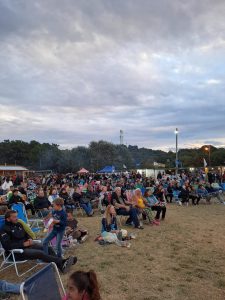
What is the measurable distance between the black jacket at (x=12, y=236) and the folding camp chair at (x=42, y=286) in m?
2.43

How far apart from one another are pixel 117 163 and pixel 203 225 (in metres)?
56.1

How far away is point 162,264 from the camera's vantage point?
6375 millimetres

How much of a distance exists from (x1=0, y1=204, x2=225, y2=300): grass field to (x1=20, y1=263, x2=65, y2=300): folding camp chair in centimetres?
174

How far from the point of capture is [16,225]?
5.94m

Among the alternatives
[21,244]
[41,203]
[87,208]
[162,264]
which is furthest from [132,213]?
[21,244]

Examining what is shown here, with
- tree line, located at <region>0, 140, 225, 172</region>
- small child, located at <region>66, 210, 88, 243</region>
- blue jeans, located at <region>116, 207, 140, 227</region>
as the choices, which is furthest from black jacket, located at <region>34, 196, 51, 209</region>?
tree line, located at <region>0, 140, 225, 172</region>

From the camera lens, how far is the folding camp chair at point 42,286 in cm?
291

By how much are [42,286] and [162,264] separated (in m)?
3.75

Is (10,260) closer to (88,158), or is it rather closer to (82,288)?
(82,288)

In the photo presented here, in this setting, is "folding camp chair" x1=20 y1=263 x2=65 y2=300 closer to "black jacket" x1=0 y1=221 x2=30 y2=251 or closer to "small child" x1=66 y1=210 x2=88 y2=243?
"black jacket" x1=0 y1=221 x2=30 y2=251

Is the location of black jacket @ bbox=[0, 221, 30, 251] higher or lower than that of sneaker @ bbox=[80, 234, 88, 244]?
higher

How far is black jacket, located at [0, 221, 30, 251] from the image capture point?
5.60 meters

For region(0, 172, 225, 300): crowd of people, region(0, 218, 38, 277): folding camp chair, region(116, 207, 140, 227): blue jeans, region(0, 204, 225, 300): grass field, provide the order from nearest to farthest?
region(0, 204, 225, 300): grass field → region(0, 218, 38, 277): folding camp chair → region(0, 172, 225, 300): crowd of people → region(116, 207, 140, 227): blue jeans

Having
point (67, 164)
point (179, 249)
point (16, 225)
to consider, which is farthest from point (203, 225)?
point (67, 164)
